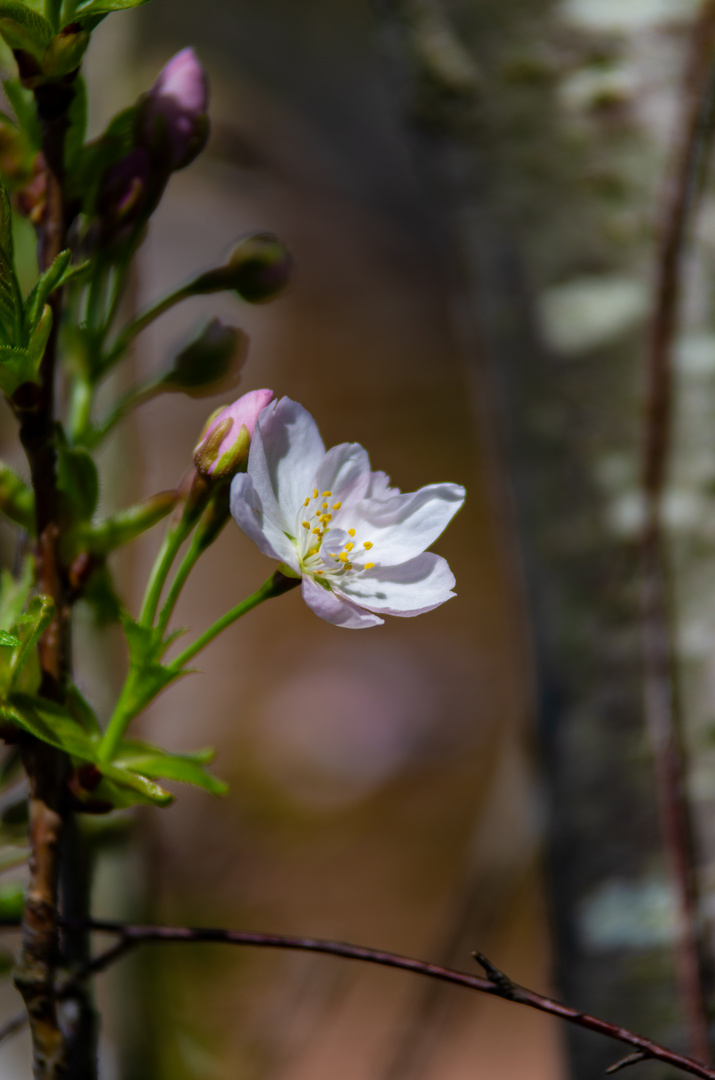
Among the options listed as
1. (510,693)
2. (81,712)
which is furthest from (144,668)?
(510,693)

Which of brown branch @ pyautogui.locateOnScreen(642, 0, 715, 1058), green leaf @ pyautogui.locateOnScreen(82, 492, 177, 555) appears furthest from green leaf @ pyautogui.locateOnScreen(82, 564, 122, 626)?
brown branch @ pyautogui.locateOnScreen(642, 0, 715, 1058)

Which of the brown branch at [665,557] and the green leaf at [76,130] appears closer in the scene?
the green leaf at [76,130]

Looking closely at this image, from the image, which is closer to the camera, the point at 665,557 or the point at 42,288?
the point at 42,288

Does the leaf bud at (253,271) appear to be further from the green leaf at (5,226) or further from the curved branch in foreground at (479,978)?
the curved branch in foreground at (479,978)

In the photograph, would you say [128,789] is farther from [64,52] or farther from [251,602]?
[64,52]

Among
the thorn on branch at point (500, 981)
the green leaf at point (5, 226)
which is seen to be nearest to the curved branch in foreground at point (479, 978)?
the thorn on branch at point (500, 981)

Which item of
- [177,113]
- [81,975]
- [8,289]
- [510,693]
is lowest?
[81,975]
